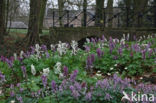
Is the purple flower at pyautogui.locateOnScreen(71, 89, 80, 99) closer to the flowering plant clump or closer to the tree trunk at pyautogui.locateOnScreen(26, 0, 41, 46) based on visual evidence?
the flowering plant clump

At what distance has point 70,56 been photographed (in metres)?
5.77

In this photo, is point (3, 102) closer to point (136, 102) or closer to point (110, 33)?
point (136, 102)

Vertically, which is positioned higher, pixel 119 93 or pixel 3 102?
pixel 119 93

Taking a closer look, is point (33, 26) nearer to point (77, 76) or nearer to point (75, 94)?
point (77, 76)

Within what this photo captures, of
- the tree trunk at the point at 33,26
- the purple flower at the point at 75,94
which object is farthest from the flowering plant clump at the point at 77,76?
the tree trunk at the point at 33,26

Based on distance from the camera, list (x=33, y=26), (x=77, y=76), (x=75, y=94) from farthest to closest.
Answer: (x=33, y=26) → (x=77, y=76) → (x=75, y=94)

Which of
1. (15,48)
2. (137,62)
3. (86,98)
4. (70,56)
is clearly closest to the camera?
(86,98)

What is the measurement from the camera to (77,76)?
4156 mm

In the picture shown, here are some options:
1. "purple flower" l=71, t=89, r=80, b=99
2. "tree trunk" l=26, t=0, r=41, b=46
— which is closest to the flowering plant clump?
"purple flower" l=71, t=89, r=80, b=99

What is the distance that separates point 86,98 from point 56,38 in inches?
489

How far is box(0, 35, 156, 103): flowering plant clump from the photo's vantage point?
3309mm

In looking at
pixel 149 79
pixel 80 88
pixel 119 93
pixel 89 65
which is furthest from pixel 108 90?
pixel 149 79


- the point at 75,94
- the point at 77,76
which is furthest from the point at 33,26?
the point at 75,94

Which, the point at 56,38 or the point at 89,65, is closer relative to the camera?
the point at 89,65
